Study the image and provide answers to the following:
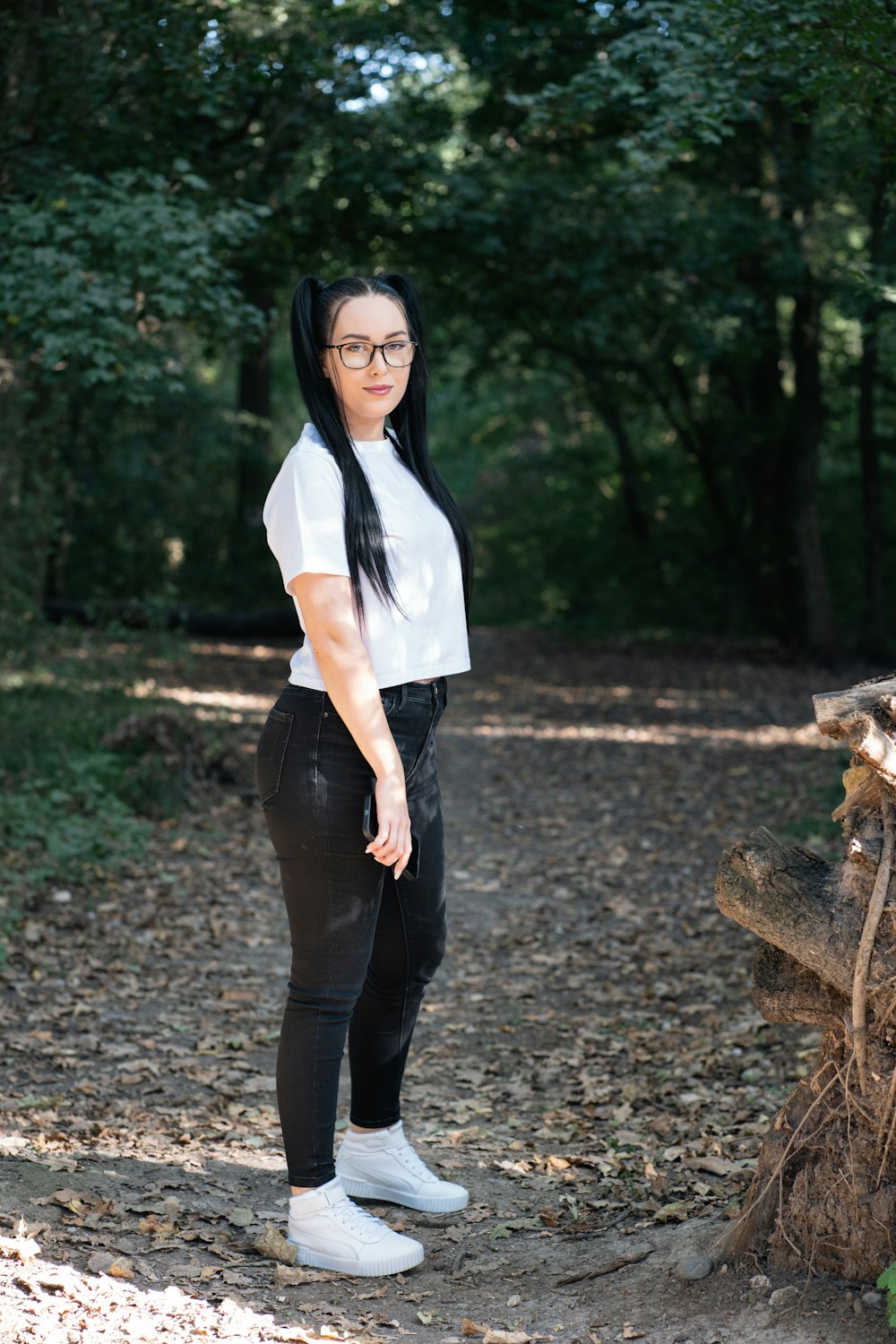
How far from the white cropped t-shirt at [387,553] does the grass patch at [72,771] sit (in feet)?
10.2

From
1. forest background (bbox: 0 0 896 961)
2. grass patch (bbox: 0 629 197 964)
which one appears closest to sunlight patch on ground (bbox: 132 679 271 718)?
forest background (bbox: 0 0 896 961)

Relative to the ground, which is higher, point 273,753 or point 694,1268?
point 273,753

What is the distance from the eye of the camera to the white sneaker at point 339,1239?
299 centimetres

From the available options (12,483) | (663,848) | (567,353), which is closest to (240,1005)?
(663,848)

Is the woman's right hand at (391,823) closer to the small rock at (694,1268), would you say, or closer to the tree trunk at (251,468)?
the small rock at (694,1268)

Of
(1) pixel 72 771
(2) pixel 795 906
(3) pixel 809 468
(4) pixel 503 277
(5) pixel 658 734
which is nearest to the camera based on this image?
(2) pixel 795 906

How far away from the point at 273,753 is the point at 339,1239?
1128 mm

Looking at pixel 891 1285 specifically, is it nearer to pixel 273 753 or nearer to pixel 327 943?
pixel 327 943

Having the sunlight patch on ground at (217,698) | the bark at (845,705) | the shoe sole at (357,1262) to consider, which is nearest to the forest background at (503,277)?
the sunlight patch on ground at (217,698)

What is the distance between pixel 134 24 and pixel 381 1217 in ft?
19.8

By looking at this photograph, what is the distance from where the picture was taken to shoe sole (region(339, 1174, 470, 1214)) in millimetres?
3369

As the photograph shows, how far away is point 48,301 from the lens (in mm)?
6113

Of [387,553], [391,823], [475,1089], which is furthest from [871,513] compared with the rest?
[391,823]

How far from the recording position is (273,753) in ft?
9.43
